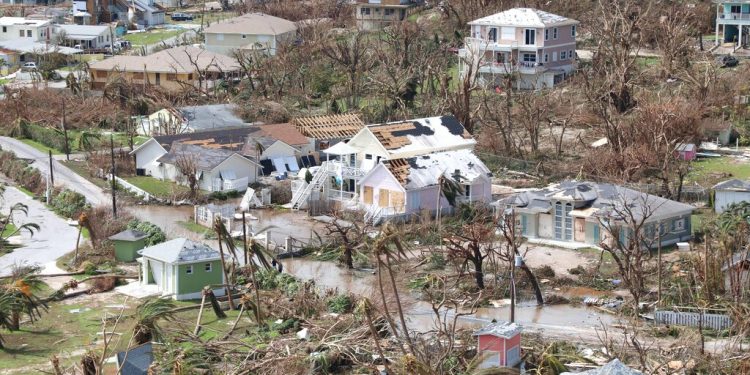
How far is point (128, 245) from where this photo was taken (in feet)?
108

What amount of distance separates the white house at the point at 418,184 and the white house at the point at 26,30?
37.9 meters

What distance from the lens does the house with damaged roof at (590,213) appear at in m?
32.9

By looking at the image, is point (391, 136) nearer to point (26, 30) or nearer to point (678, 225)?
point (678, 225)

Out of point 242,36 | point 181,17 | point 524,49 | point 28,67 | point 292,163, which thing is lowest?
point 292,163

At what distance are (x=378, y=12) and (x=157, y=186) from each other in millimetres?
30997

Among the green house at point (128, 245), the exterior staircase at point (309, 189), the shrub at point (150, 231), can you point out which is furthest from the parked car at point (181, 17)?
the green house at point (128, 245)

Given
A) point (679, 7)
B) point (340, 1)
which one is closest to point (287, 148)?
point (679, 7)

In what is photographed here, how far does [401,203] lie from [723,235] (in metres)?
9.27

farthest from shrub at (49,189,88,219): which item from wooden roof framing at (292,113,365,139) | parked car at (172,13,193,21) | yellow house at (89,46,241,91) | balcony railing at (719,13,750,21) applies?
parked car at (172,13,193,21)

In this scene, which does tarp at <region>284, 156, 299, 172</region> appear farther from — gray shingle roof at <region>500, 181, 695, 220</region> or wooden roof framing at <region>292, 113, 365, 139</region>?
gray shingle roof at <region>500, 181, 695, 220</region>

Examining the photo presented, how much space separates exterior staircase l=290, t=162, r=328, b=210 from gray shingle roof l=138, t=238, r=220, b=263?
8.08m

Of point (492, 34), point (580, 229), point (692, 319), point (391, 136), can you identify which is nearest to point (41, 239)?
point (391, 136)

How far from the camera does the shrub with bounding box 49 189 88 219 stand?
37.6m

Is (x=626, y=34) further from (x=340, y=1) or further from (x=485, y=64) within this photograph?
(x=340, y=1)
